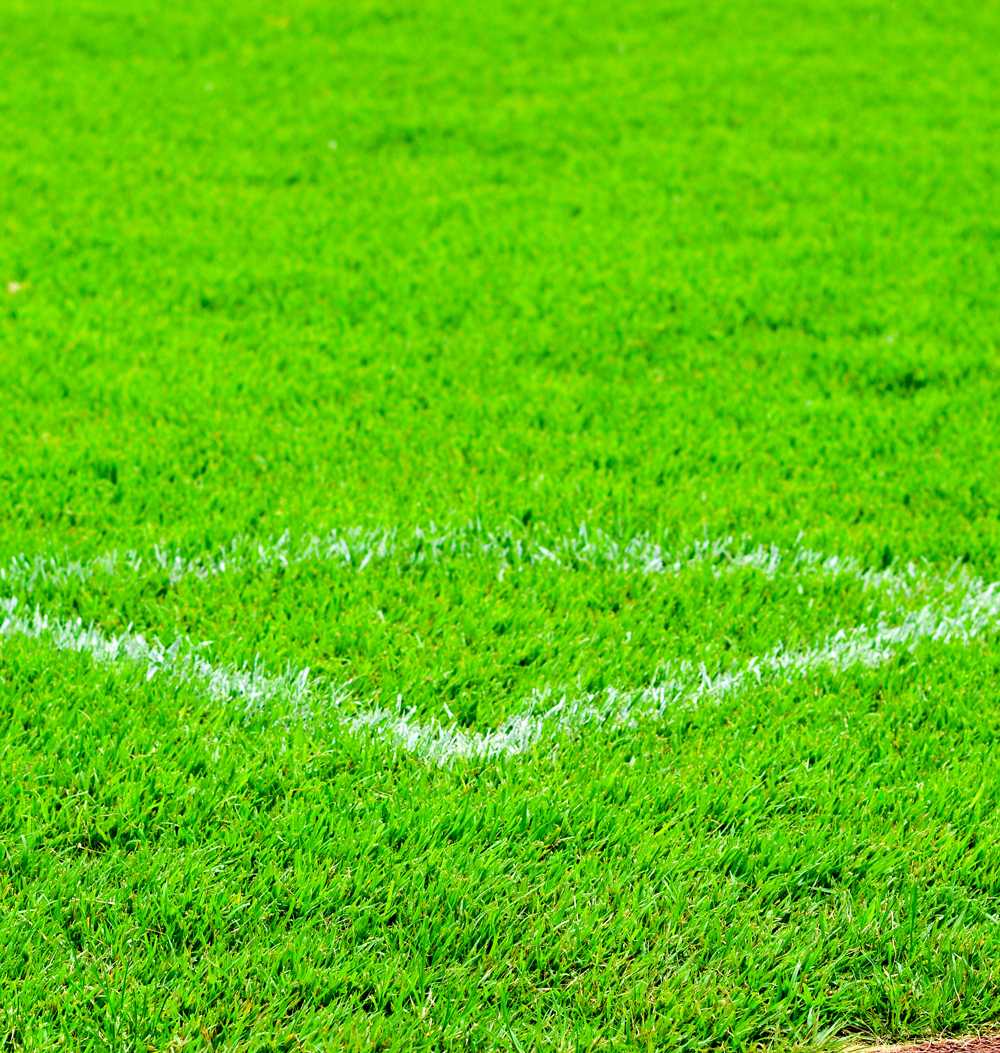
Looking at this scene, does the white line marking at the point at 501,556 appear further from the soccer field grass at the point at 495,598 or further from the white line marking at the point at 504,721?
the white line marking at the point at 504,721

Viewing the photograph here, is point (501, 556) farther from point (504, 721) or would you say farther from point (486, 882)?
point (486, 882)

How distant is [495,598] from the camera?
3.26m

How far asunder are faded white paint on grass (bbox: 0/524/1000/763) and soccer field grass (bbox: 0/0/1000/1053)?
0.05 ft

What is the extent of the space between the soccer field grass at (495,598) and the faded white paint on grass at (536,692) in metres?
0.01

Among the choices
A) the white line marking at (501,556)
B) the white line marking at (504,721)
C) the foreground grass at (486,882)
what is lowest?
the foreground grass at (486,882)

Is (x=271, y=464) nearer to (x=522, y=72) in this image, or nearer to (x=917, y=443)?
(x=917, y=443)

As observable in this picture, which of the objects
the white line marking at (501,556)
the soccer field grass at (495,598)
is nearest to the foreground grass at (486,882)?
the soccer field grass at (495,598)

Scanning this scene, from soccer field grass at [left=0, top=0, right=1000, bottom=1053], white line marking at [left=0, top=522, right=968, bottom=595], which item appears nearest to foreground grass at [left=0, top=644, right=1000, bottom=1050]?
soccer field grass at [left=0, top=0, right=1000, bottom=1053]

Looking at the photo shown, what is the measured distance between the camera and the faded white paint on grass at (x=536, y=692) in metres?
2.76

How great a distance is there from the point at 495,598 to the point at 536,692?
44cm

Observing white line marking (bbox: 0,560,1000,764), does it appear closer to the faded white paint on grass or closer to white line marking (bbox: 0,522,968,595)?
the faded white paint on grass

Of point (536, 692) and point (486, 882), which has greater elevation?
point (536, 692)

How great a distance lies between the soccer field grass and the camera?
2191 millimetres

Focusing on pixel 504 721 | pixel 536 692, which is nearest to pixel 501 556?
pixel 536 692
